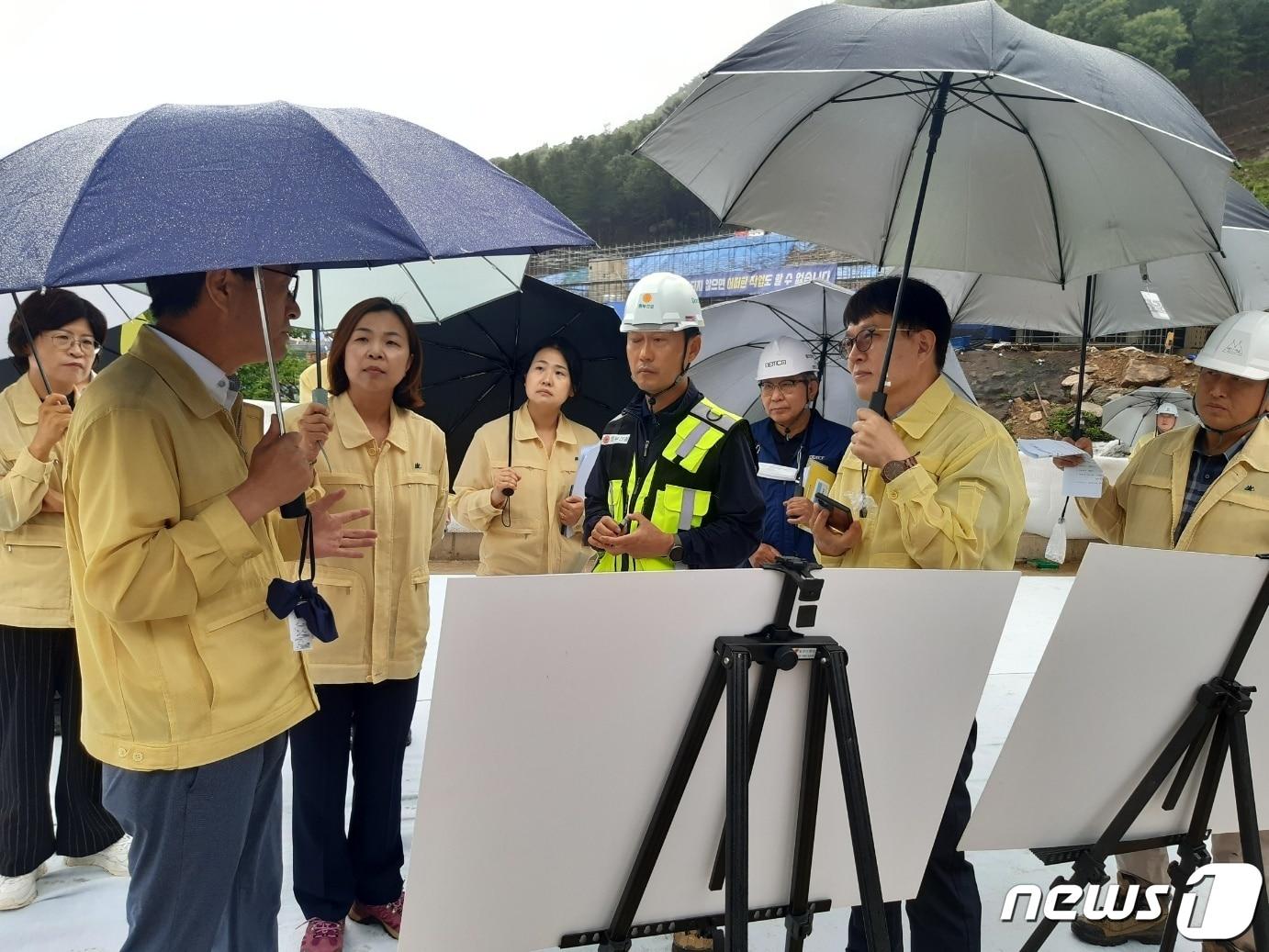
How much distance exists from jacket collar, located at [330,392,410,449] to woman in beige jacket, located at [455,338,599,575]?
85 centimetres

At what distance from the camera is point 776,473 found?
129 inches

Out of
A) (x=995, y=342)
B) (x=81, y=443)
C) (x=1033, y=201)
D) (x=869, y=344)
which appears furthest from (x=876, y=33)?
(x=995, y=342)

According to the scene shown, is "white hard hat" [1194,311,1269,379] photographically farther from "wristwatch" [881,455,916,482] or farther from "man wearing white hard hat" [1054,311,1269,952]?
"wristwatch" [881,455,916,482]

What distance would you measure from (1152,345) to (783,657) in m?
25.7

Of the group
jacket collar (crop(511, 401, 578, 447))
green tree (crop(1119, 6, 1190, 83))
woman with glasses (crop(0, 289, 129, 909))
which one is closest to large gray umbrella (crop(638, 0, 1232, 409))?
jacket collar (crop(511, 401, 578, 447))

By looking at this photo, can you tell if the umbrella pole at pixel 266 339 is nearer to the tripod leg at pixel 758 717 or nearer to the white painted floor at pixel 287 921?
the tripod leg at pixel 758 717

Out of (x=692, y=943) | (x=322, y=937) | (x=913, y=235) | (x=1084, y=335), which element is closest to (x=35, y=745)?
(x=322, y=937)

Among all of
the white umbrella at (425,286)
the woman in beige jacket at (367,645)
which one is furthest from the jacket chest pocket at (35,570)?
the white umbrella at (425,286)

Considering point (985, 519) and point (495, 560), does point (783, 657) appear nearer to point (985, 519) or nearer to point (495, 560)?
point (985, 519)

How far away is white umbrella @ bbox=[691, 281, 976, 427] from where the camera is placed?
4.02m

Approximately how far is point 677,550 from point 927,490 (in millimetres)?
691

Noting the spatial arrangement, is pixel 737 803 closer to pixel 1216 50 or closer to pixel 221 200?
pixel 221 200

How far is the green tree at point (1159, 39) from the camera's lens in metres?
35.8

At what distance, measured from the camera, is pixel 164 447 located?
1396 millimetres
